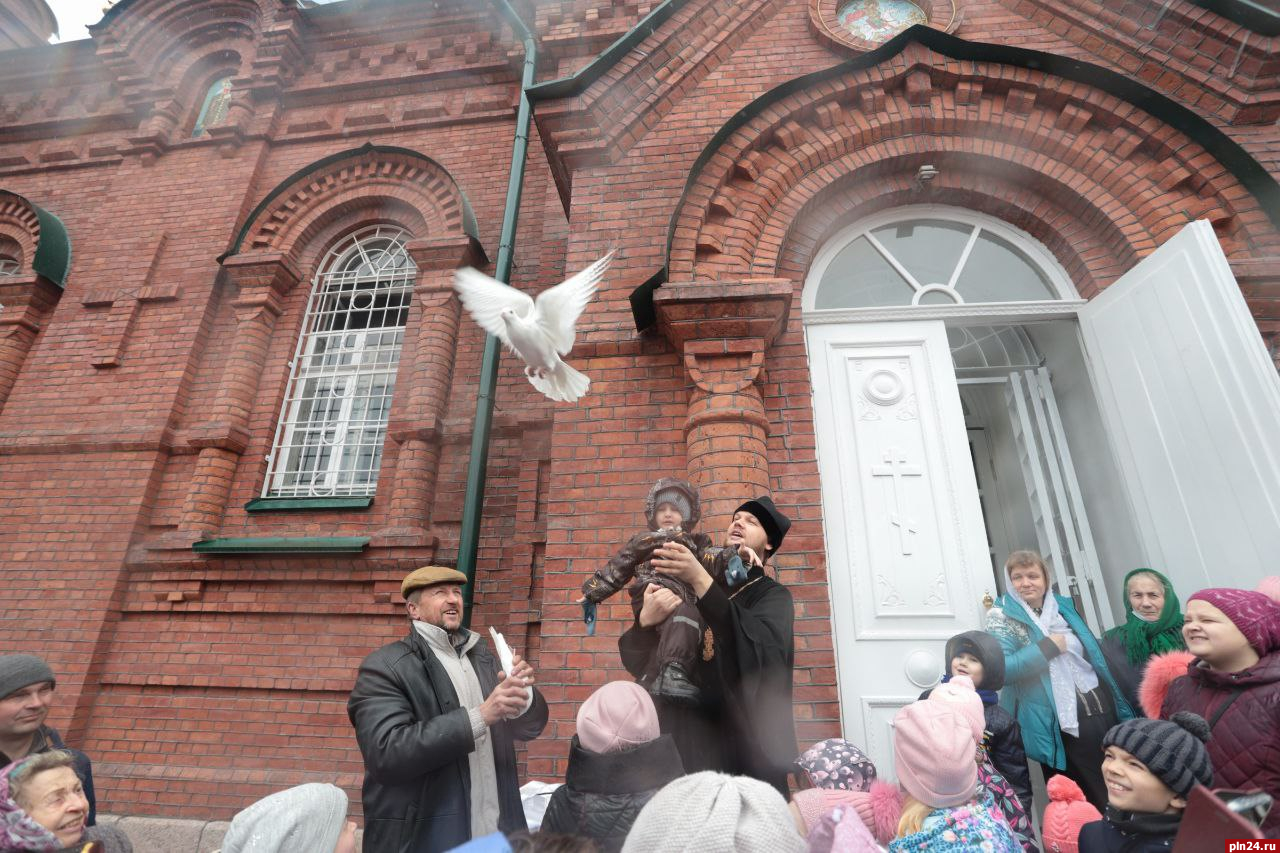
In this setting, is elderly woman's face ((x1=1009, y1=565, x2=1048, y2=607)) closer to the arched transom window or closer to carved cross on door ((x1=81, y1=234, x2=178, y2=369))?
the arched transom window

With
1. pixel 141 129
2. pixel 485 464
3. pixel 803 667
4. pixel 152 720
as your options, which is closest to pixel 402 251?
pixel 485 464

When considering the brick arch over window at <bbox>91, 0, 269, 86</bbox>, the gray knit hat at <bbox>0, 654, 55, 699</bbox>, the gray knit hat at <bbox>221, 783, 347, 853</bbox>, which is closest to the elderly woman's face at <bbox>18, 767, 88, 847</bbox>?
the gray knit hat at <bbox>221, 783, 347, 853</bbox>

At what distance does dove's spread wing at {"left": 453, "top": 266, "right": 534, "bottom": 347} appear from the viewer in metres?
2.89

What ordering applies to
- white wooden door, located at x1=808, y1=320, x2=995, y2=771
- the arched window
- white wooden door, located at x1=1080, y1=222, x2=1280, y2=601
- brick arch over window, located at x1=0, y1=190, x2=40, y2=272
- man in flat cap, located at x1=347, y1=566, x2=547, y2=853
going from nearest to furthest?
man in flat cap, located at x1=347, y1=566, x2=547, y2=853, white wooden door, located at x1=1080, y1=222, x2=1280, y2=601, white wooden door, located at x1=808, y1=320, x2=995, y2=771, brick arch over window, located at x1=0, y1=190, x2=40, y2=272, the arched window

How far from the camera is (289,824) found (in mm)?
1492

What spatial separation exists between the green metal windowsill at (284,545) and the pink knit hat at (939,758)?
4236 millimetres

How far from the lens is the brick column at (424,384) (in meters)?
5.01

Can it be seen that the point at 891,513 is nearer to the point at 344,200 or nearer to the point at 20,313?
the point at 344,200

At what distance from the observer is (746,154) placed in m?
4.06

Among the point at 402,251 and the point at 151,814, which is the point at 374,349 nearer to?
the point at 402,251

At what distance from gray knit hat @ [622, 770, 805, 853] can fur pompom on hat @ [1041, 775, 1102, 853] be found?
152cm

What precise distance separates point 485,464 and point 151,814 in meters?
3.42

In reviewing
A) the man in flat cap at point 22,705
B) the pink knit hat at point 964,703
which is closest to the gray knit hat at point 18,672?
the man in flat cap at point 22,705

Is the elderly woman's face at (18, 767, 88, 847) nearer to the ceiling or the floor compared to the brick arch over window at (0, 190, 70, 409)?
nearer to the floor
